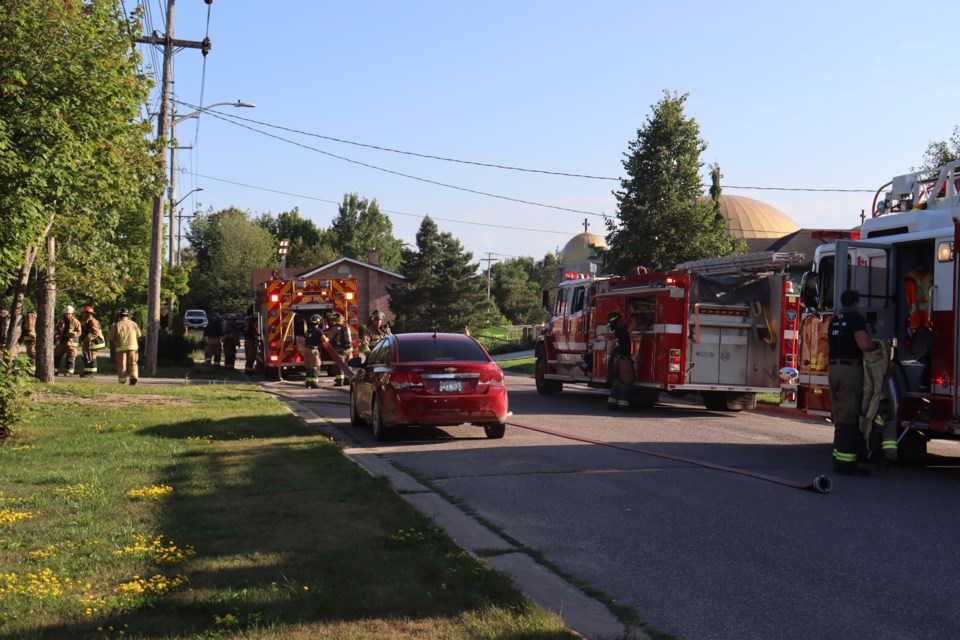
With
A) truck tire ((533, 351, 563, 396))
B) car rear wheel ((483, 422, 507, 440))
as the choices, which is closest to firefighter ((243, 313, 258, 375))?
truck tire ((533, 351, 563, 396))

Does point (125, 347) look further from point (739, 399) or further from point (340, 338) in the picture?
point (739, 399)

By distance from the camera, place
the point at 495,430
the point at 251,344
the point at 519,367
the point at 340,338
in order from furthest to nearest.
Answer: the point at 519,367, the point at 251,344, the point at 340,338, the point at 495,430

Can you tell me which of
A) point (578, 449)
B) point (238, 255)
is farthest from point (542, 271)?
point (578, 449)

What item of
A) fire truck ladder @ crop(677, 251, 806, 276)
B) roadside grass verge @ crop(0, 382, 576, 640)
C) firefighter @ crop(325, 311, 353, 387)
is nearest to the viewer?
roadside grass verge @ crop(0, 382, 576, 640)

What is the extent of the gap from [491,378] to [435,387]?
0.79m

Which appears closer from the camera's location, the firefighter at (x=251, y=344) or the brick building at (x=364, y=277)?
the firefighter at (x=251, y=344)

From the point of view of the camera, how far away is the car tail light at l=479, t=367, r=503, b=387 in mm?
12812

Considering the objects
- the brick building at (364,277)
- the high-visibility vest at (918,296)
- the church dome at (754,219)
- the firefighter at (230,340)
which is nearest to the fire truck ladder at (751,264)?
the high-visibility vest at (918,296)

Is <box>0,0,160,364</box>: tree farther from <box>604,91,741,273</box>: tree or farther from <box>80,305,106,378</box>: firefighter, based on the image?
<box>604,91,741,273</box>: tree

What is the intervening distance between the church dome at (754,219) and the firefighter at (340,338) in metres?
48.1

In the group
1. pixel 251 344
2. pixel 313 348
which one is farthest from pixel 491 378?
pixel 251 344

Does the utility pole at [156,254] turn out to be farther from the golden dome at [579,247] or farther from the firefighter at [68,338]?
the golden dome at [579,247]

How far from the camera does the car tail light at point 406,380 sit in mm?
12578

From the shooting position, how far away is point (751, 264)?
1689 centimetres
